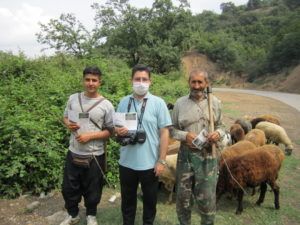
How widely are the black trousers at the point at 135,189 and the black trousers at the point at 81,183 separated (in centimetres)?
47

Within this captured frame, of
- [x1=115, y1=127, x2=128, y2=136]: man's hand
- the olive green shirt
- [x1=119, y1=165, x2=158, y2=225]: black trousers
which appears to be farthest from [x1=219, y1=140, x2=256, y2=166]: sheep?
[x1=115, y1=127, x2=128, y2=136]: man's hand

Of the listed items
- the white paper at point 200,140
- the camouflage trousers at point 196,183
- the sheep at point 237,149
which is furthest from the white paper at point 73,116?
the sheep at point 237,149

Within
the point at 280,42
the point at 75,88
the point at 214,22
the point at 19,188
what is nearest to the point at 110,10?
the point at 280,42

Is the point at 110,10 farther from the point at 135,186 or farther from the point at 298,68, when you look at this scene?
the point at 135,186

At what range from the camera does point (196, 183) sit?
4215mm

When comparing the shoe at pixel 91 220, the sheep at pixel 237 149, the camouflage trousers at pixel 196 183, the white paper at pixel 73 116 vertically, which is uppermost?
the white paper at pixel 73 116

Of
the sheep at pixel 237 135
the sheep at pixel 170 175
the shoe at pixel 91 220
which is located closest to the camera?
the shoe at pixel 91 220

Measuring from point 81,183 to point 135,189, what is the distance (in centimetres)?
84

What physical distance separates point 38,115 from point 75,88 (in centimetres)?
210

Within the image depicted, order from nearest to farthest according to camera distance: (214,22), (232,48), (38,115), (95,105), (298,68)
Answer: (95,105) < (38,115) < (298,68) < (232,48) < (214,22)

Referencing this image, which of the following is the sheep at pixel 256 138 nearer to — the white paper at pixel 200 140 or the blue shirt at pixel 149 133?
the white paper at pixel 200 140

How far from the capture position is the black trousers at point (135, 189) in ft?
13.5

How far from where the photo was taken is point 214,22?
79.4 metres

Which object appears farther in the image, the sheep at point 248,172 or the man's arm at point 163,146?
the sheep at point 248,172
